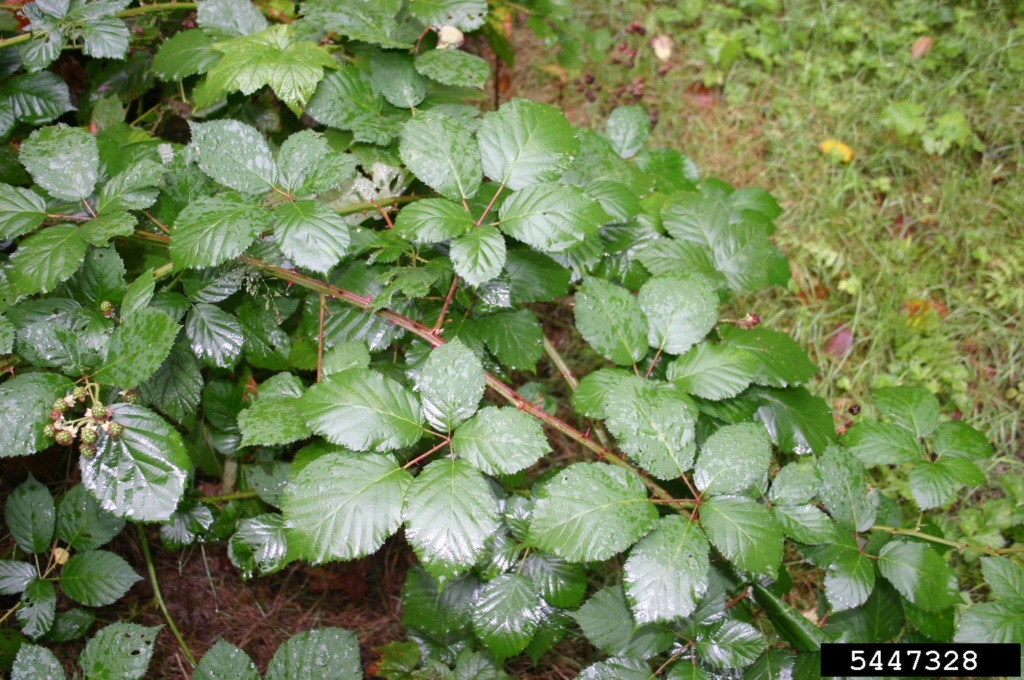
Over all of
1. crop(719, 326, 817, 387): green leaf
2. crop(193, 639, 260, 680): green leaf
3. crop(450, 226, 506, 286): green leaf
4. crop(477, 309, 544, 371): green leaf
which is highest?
crop(450, 226, 506, 286): green leaf

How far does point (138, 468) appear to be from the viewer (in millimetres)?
1365

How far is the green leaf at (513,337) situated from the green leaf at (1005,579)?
1183 mm

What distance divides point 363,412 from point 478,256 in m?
0.40

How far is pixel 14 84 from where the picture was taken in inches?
73.4

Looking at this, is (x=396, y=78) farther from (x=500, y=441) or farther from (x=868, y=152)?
(x=868, y=152)

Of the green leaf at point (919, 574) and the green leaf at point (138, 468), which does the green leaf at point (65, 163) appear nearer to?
the green leaf at point (138, 468)

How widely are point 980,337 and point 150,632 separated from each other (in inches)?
116

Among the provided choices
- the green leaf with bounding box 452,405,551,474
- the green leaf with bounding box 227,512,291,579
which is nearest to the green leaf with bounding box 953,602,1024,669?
the green leaf with bounding box 452,405,551,474

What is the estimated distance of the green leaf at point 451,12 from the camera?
178 cm

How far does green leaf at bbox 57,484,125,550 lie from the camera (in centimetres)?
176

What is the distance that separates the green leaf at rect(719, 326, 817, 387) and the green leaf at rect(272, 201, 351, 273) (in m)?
1.00

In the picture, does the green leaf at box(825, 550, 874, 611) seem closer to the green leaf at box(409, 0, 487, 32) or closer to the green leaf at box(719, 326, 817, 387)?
the green leaf at box(719, 326, 817, 387)

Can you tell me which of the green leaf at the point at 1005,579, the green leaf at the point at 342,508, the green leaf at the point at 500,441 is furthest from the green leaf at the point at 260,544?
the green leaf at the point at 1005,579

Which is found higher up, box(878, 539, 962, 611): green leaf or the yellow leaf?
the yellow leaf
